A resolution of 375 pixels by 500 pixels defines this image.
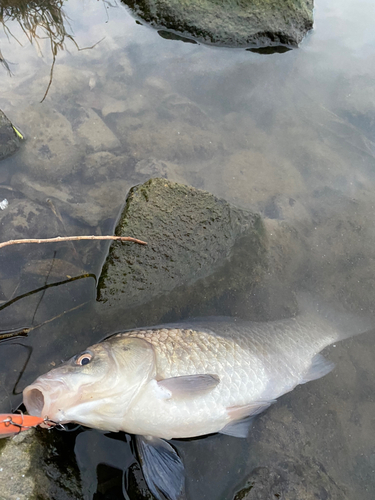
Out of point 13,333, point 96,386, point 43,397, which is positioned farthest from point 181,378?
point 13,333

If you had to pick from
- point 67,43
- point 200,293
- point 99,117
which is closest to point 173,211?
point 200,293

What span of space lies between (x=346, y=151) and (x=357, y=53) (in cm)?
209

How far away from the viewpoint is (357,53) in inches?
197

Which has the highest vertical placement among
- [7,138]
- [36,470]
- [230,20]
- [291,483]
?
[230,20]

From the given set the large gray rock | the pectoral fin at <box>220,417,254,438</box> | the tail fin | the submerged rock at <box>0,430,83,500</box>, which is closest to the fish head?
the submerged rock at <box>0,430,83,500</box>

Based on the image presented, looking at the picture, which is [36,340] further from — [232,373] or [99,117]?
[99,117]

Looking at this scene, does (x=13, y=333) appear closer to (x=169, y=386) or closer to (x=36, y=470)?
(x=36, y=470)

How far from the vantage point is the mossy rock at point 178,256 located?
2750 mm

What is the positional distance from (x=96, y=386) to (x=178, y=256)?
4.10 feet

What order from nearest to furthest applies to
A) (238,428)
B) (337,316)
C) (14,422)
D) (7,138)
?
(14,422) < (238,428) < (337,316) < (7,138)

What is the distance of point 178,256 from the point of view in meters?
2.87

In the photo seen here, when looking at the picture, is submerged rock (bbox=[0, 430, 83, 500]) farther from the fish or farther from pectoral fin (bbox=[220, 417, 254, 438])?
pectoral fin (bbox=[220, 417, 254, 438])

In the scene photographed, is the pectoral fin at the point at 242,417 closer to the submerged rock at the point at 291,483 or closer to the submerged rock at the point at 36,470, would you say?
the submerged rock at the point at 291,483

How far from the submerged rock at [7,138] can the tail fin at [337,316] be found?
3162 mm
